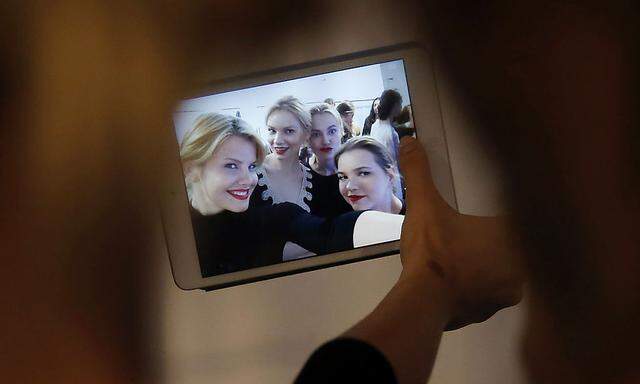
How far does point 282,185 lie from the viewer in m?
0.51

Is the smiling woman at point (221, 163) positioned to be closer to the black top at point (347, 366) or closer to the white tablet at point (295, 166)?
the white tablet at point (295, 166)

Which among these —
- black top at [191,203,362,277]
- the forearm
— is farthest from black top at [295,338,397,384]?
black top at [191,203,362,277]

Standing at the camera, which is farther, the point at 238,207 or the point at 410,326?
the point at 238,207

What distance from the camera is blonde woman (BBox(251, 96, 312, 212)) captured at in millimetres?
507

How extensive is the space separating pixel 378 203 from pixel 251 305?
17cm

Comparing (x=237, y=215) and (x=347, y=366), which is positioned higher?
(x=237, y=215)

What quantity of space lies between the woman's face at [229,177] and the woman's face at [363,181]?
0.29 ft

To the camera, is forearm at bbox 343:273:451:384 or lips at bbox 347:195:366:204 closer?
forearm at bbox 343:273:451:384

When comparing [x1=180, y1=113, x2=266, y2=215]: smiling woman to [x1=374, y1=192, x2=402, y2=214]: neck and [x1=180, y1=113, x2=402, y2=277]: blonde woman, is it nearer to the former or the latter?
[x1=180, y1=113, x2=402, y2=277]: blonde woman

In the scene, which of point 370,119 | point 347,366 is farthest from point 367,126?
point 347,366

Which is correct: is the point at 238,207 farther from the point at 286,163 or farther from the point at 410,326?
the point at 410,326

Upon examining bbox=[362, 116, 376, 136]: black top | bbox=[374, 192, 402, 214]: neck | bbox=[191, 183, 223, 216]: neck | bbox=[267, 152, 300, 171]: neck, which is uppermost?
bbox=[362, 116, 376, 136]: black top

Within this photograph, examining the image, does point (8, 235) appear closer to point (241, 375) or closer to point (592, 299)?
point (241, 375)

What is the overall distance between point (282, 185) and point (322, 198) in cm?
4
